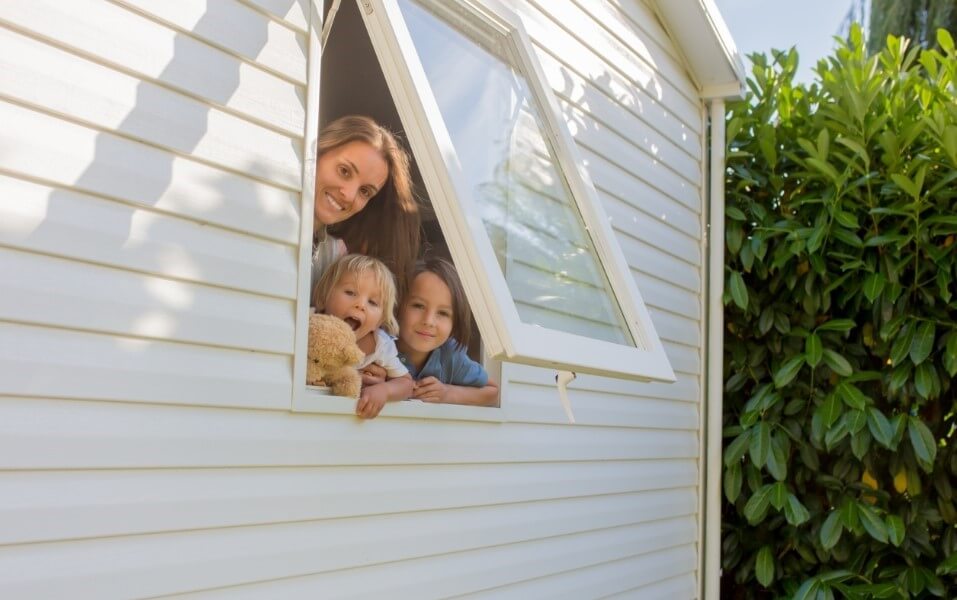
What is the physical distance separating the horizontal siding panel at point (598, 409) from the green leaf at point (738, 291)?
554 millimetres

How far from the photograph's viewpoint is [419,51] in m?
2.50

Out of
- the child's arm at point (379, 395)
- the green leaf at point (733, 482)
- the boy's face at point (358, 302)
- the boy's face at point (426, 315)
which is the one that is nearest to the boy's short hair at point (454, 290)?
the boy's face at point (426, 315)

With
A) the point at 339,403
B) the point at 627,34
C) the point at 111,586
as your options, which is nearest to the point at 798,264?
the point at 627,34

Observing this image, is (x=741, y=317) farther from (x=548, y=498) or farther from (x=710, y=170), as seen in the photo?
(x=548, y=498)

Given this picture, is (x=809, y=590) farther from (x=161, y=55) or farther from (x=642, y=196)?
(x=161, y=55)

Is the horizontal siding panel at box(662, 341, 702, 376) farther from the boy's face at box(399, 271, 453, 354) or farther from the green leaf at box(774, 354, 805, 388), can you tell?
the boy's face at box(399, 271, 453, 354)

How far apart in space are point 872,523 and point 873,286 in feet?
3.51

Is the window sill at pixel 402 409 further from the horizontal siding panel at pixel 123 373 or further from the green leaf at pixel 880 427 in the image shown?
the green leaf at pixel 880 427

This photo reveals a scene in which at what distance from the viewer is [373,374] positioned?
258 cm

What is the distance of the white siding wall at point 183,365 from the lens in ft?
5.82

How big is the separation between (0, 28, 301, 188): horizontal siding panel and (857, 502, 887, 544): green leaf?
3.22 metres

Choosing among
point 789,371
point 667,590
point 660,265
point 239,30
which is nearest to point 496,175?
point 239,30

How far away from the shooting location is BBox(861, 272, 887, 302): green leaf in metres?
4.35

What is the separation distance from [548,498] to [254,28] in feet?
6.22
